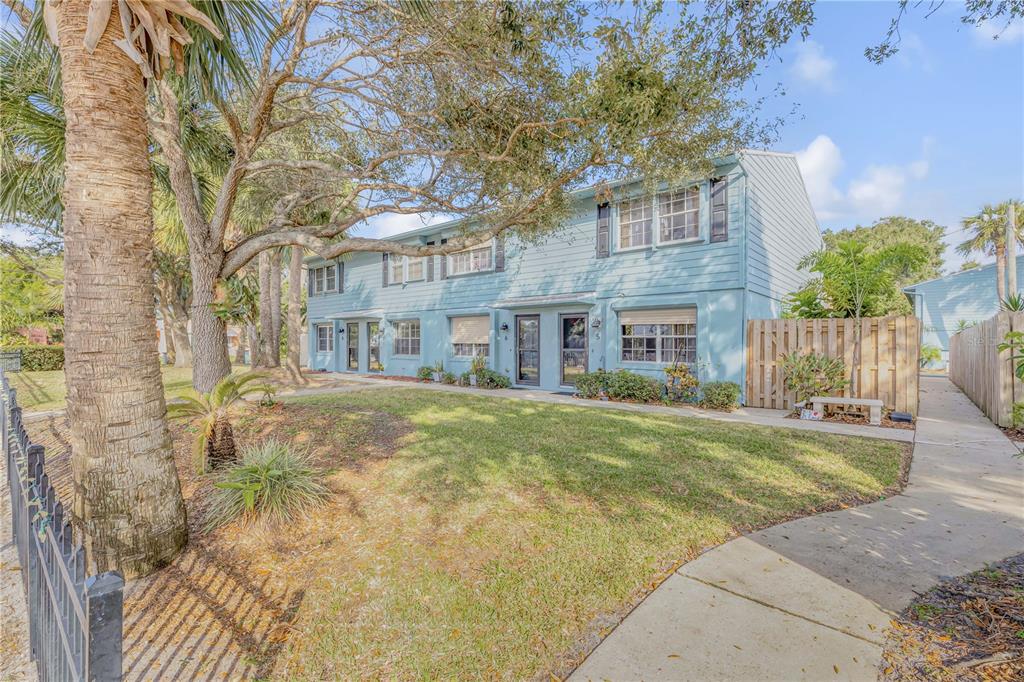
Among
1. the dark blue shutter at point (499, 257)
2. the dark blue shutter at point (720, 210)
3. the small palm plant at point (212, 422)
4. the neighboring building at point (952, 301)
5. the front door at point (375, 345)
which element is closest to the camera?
the small palm plant at point (212, 422)

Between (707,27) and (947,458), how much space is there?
19.7 ft

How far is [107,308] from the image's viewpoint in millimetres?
2770

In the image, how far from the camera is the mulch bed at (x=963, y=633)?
2049mm

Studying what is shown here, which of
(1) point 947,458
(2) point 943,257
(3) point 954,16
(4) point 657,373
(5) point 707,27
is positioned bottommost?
(1) point 947,458

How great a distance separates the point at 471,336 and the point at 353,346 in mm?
6798

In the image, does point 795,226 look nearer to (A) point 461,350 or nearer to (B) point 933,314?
(A) point 461,350

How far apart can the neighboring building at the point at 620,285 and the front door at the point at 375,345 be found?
598mm

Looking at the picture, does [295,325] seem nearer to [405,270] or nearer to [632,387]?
[405,270]

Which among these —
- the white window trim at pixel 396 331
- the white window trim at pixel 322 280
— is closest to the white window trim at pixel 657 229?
the white window trim at pixel 396 331

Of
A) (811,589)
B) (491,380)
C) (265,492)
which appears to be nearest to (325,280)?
(491,380)

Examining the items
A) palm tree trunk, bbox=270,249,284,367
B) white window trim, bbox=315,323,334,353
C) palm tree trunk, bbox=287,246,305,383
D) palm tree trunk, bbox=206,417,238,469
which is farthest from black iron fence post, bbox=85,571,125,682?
white window trim, bbox=315,323,334,353

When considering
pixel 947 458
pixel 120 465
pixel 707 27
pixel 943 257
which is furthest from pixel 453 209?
pixel 943 257

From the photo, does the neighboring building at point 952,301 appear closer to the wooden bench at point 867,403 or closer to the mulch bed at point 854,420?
the mulch bed at point 854,420

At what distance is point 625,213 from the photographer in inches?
450
